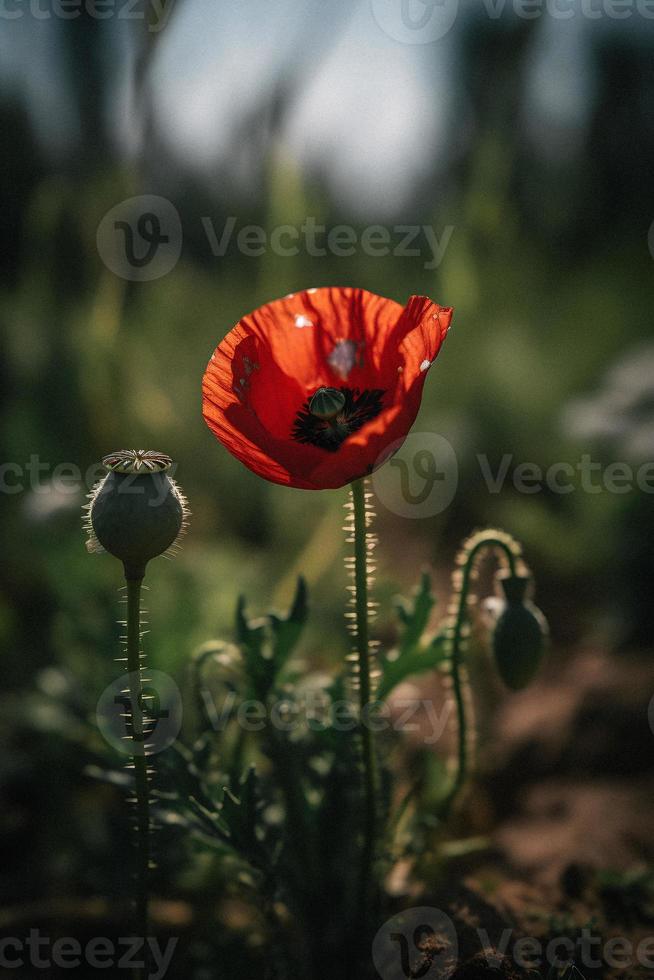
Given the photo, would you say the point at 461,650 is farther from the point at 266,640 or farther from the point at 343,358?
the point at 343,358

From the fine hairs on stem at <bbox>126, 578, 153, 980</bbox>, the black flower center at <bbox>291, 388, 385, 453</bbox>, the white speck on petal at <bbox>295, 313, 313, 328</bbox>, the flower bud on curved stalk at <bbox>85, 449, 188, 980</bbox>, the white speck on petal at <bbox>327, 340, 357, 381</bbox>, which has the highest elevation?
the white speck on petal at <bbox>295, 313, 313, 328</bbox>

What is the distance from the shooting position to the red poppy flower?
148 centimetres

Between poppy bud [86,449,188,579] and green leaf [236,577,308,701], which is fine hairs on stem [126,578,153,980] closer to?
poppy bud [86,449,188,579]

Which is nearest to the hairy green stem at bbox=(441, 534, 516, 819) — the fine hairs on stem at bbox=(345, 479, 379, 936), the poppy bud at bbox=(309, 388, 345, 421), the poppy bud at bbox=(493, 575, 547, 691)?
the poppy bud at bbox=(493, 575, 547, 691)

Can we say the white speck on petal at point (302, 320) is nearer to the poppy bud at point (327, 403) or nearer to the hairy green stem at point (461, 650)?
the poppy bud at point (327, 403)

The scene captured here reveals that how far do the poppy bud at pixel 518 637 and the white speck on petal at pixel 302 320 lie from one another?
0.64 meters

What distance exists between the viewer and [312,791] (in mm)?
1854

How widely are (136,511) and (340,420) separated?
544 millimetres

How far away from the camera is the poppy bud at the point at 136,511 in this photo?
4.08 ft

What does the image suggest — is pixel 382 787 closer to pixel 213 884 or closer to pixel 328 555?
pixel 213 884

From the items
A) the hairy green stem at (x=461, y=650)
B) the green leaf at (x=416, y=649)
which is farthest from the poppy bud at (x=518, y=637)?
the green leaf at (x=416, y=649)

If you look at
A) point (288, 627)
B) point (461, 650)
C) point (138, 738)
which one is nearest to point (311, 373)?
point (288, 627)

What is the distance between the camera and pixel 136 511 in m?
1.24

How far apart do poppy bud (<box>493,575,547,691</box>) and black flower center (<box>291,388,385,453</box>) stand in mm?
433
